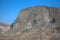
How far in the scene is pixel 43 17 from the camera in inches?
1289

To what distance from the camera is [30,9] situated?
36.0 meters

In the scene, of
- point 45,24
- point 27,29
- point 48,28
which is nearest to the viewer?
point 48,28

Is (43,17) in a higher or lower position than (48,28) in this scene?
higher

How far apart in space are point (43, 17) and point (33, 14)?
243 cm

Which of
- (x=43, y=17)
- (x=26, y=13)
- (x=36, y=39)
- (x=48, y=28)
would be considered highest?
(x=26, y=13)

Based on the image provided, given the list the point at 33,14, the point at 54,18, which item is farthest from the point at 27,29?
the point at 54,18

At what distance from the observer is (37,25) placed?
105 feet

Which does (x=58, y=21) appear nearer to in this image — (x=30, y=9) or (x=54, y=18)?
(x=54, y=18)

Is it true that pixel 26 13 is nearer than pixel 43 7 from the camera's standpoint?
No

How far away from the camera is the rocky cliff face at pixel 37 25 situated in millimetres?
27470

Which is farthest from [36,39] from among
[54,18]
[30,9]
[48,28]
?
[30,9]

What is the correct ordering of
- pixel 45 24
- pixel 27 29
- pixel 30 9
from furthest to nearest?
1. pixel 30 9
2. pixel 27 29
3. pixel 45 24

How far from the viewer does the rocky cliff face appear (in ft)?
90.1

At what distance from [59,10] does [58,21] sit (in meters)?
2.41
